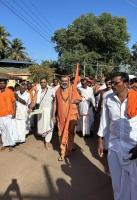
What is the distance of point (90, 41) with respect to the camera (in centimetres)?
5584

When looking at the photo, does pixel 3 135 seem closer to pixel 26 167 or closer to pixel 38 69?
pixel 26 167

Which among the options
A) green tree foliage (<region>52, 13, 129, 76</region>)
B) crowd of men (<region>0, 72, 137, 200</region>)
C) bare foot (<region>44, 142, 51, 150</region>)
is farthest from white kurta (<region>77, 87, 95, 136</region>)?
green tree foliage (<region>52, 13, 129, 76</region>)

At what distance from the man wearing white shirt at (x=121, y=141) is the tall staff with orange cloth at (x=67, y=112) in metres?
4.03

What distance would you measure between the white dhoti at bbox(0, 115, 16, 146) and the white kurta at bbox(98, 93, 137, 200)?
5280 millimetres

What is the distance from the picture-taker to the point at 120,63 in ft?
199

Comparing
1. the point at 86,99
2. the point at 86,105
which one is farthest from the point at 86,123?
the point at 86,99

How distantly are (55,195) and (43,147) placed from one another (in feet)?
13.8

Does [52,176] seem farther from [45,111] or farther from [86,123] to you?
[86,123]

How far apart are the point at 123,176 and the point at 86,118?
23.9 ft

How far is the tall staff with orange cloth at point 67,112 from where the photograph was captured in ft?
31.4

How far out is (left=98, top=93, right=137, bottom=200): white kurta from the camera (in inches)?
209

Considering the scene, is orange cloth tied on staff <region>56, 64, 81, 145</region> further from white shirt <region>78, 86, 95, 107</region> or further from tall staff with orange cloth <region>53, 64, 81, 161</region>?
white shirt <region>78, 86, 95, 107</region>

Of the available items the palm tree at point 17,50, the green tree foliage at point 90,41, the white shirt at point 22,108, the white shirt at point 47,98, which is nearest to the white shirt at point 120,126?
the white shirt at point 47,98

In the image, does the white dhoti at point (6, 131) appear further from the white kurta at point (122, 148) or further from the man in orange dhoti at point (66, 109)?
the white kurta at point (122, 148)
